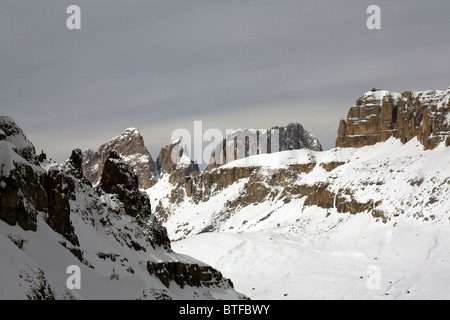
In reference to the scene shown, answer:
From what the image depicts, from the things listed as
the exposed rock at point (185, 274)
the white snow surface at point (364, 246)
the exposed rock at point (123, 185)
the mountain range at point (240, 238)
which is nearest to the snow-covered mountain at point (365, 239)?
the white snow surface at point (364, 246)

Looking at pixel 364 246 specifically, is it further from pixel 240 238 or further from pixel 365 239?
pixel 240 238

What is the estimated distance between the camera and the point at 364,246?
14538cm

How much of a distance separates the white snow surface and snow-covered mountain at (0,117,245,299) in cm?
3844

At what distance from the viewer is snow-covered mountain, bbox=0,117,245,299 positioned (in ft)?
145

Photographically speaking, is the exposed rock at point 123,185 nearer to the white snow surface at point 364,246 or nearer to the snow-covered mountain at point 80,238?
the snow-covered mountain at point 80,238

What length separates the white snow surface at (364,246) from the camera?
11556cm

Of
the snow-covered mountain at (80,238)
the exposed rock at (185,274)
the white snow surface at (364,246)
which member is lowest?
the white snow surface at (364,246)

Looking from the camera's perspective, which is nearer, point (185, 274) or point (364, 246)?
point (185, 274)

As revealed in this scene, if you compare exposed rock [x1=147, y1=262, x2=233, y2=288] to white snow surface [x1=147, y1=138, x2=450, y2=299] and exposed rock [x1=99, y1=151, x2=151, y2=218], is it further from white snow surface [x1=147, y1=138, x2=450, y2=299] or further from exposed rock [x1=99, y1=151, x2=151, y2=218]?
white snow surface [x1=147, y1=138, x2=450, y2=299]

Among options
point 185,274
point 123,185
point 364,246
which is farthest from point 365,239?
point 123,185

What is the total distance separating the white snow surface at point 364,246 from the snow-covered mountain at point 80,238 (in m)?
38.4

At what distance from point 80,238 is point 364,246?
322 ft
